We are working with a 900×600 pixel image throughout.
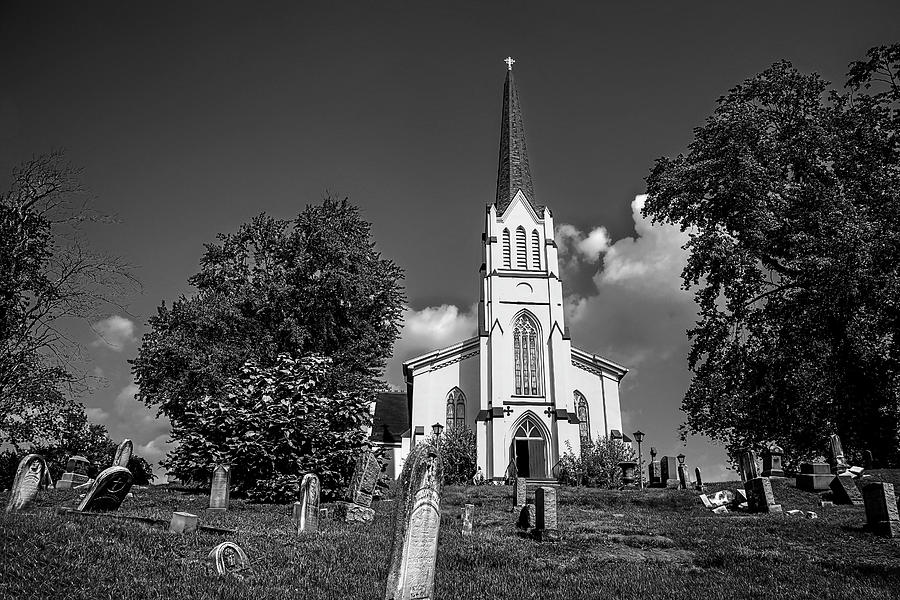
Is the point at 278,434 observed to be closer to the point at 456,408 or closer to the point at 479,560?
the point at 479,560

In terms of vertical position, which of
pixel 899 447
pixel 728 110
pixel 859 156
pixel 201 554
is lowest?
pixel 201 554

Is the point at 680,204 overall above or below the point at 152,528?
above

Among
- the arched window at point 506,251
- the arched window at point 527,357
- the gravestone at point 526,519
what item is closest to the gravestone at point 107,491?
the gravestone at point 526,519

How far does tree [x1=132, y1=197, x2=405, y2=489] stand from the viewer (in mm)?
26000

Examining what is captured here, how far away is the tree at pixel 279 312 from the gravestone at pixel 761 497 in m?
14.8

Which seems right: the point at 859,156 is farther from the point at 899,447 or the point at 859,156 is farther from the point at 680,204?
the point at 899,447

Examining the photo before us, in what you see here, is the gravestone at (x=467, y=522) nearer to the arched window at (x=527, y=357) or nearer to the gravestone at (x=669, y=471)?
the gravestone at (x=669, y=471)

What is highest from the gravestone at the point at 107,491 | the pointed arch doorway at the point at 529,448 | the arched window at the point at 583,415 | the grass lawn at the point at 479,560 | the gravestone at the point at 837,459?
the arched window at the point at 583,415

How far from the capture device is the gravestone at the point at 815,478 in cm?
1748

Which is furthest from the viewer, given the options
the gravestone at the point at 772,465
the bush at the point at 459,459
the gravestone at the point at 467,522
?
the bush at the point at 459,459

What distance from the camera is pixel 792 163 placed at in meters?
22.2

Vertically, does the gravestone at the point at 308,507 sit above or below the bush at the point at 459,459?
below

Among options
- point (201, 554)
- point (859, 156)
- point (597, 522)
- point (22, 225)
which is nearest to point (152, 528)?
point (201, 554)

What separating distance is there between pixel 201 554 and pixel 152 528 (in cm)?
171
